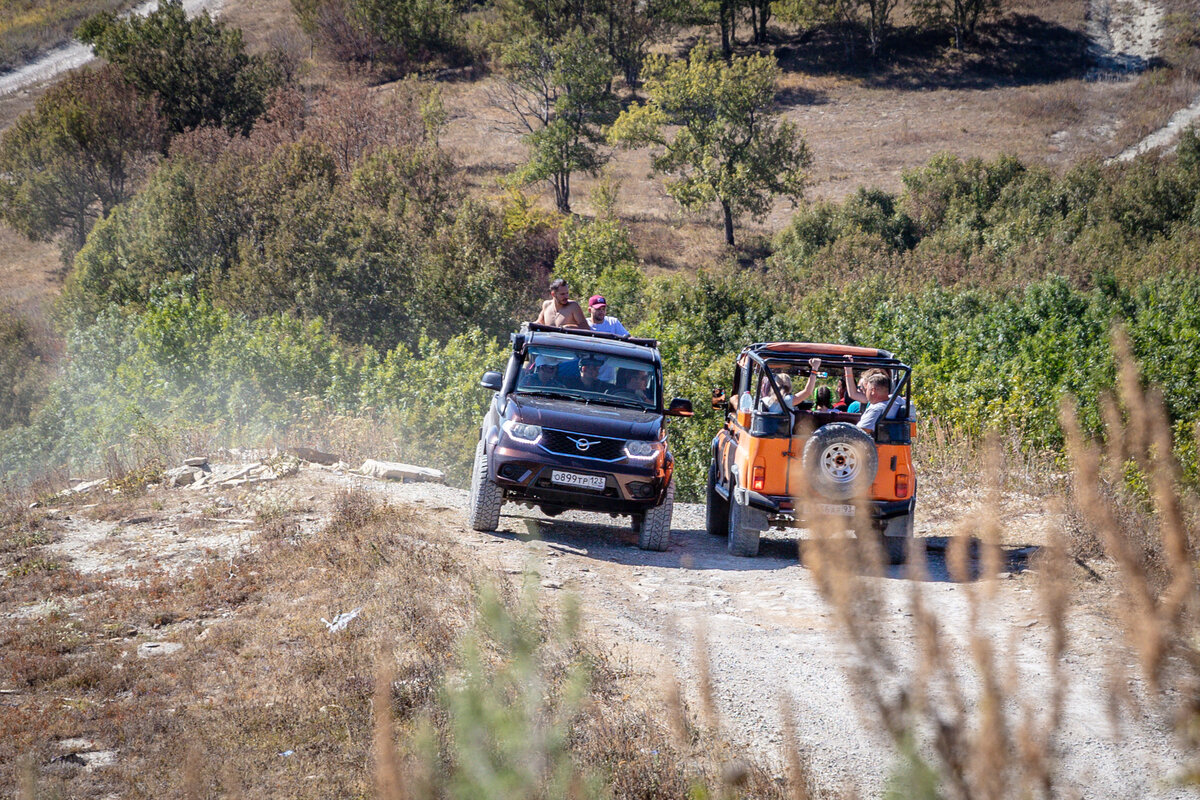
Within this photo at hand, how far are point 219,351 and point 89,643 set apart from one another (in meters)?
18.6

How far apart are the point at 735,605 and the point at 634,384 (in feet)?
11.8

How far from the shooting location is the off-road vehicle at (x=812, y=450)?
895cm

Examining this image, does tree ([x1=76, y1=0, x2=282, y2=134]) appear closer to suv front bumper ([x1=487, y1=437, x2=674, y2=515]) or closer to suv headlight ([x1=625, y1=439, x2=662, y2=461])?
suv front bumper ([x1=487, y1=437, x2=674, y2=515])

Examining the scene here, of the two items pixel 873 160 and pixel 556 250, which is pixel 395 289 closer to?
pixel 556 250

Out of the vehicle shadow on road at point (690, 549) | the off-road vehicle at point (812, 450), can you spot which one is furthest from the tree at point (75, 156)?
the off-road vehicle at point (812, 450)

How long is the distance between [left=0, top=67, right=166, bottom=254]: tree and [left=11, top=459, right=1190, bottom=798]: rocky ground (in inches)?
1810

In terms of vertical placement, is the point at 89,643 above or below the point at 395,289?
above

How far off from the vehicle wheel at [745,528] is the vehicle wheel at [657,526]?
674 mm

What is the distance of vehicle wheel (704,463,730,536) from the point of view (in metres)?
12.0

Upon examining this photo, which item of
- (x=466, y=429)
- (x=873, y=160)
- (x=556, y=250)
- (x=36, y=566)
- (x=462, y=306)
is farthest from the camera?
(x=873, y=160)

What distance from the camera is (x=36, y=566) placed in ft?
33.2

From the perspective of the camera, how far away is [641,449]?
10.4 meters

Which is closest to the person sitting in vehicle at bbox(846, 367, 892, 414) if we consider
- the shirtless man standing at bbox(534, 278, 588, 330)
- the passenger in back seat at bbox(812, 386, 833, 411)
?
the passenger in back seat at bbox(812, 386, 833, 411)

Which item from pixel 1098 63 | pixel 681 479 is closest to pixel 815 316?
pixel 681 479
